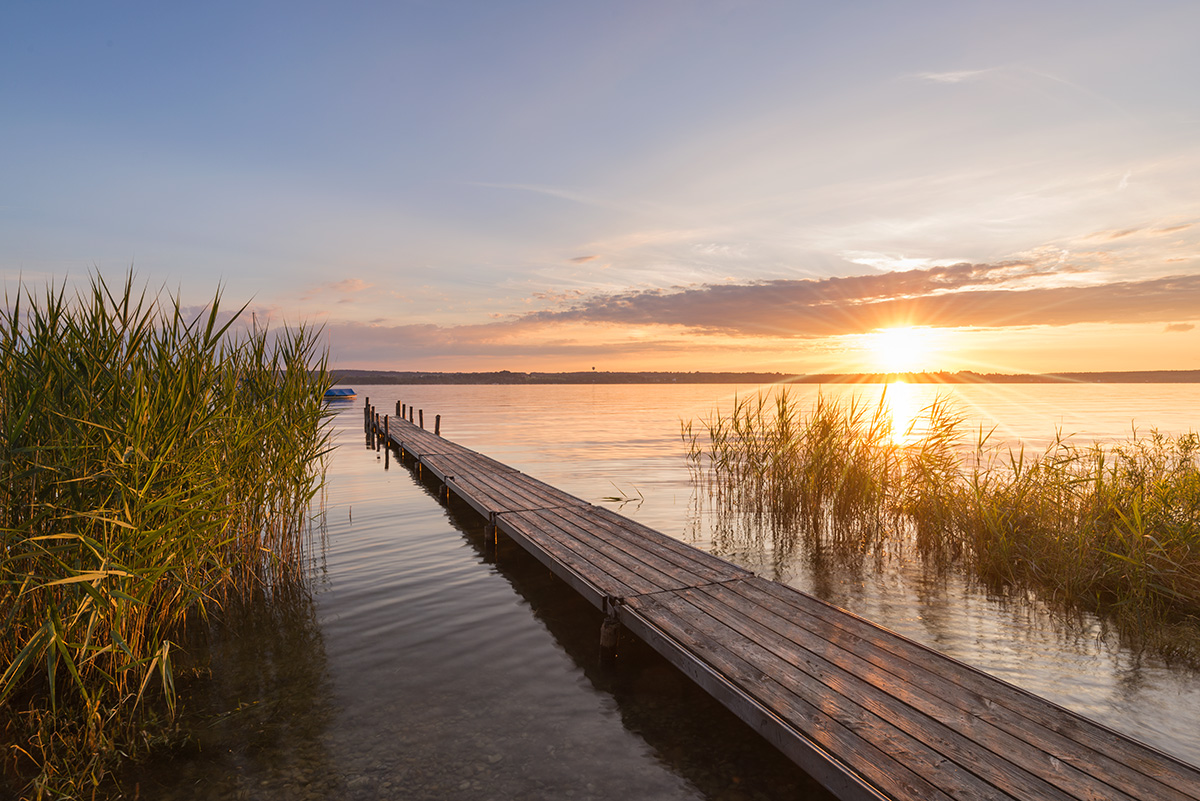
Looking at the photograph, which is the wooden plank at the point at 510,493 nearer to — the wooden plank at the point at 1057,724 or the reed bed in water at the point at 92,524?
the reed bed in water at the point at 92,524

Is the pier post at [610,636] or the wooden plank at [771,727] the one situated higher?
the wooden plank at [771,727]

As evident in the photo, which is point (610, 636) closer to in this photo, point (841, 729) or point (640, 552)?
point (640, 552)

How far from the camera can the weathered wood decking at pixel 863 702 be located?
321 centimetres

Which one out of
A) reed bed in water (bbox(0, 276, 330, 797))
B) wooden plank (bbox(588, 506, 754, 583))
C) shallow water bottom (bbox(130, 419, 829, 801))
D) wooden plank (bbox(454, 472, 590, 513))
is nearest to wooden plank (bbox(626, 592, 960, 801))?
shallow water bottom (bbox(130, 419, 829, 801))

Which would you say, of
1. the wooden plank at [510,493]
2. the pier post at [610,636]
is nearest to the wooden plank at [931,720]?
the pier post at [610,636]

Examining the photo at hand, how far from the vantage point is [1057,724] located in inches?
146

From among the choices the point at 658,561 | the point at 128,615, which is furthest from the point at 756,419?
the point at 128,615

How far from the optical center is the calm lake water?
13.9ft

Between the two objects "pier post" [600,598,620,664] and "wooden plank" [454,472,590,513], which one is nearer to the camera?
"pier post" [600,598,620,664]

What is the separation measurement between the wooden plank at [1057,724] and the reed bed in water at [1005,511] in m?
3.35

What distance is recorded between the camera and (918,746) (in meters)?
3.51

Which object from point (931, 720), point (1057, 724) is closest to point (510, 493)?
point (931, 720)

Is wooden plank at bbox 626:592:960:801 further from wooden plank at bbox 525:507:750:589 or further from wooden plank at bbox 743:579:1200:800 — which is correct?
wooden plank at bbox 525:507:750:589

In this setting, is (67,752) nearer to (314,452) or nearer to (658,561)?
(314,452)
